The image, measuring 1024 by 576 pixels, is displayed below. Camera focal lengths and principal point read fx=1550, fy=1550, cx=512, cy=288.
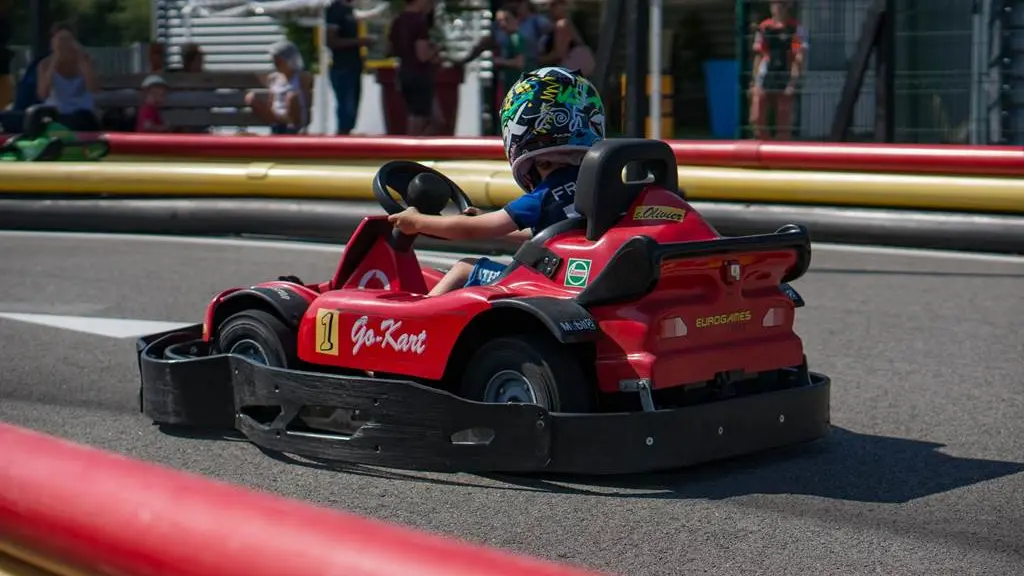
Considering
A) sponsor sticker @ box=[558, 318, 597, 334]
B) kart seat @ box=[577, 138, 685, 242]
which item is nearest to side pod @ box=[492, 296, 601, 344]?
sponsor sticker @ box=[558, 318, 597, 334]

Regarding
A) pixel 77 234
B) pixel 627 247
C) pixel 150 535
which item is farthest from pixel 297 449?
pixel 77 234

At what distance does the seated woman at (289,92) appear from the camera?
15602mm

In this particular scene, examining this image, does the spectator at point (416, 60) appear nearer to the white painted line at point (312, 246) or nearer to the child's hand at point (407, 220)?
the white painted line at point (312, 246)

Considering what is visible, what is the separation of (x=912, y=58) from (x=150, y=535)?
36.7 feet

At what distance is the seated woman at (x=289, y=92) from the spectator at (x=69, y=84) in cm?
182

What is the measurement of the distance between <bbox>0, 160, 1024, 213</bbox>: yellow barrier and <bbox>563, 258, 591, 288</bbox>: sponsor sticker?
5262 mm

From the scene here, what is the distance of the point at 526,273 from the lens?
4828mm

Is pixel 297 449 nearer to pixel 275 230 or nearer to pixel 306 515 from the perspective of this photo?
pixel 306 515

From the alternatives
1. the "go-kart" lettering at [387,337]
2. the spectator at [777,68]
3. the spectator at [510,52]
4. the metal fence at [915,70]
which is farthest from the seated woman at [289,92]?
the "go-kart" lettering at [387,337]

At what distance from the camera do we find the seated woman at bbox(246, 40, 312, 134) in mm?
15602

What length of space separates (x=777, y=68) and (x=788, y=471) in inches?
333

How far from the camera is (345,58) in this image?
48.0 ft

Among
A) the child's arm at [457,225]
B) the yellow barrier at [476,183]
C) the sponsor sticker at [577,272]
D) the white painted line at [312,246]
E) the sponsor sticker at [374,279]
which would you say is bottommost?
the white painted line at [312,246]

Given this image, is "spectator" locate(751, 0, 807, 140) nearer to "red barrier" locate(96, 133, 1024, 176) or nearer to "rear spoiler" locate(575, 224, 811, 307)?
"red barrier" locate(96, 133, 1024, 176)
